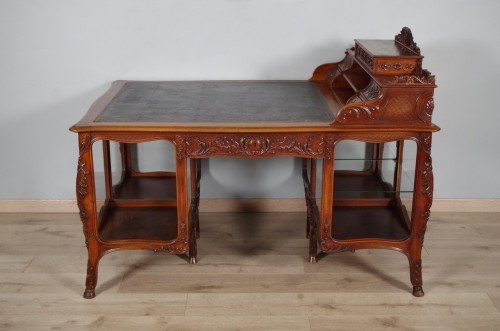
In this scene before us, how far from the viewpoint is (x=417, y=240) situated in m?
2.68

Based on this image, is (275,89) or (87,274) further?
(275,89)

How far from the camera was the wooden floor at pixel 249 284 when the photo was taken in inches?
100.0

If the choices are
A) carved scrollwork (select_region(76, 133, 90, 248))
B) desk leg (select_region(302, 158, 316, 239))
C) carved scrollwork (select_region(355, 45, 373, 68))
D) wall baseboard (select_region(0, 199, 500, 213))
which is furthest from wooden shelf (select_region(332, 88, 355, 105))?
carved scrollwork (select_region(76, 133, 90, 248))

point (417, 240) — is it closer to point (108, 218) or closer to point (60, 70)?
point (108, 218)

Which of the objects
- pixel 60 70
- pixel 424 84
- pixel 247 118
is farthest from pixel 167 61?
pixel 424 84

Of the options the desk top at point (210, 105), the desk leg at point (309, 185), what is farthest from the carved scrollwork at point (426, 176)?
the desk leg at point (309, 185)

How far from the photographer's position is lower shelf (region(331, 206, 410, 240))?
9.02 feet

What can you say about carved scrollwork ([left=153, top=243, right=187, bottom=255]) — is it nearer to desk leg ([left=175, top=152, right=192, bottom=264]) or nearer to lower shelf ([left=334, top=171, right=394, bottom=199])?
desk leg ([left=175, top=152, right=192, bottom=264])

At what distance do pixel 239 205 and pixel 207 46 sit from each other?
842 millimetres

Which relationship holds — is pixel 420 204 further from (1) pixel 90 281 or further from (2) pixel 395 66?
(1) pixel 90 281

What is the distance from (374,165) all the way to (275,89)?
574 millimetres

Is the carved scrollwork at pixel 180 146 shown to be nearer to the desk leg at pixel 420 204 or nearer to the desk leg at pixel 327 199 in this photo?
the desk leg at pixel 327 199

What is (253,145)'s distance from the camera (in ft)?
8.31

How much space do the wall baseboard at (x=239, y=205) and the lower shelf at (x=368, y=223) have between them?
0.57 m
